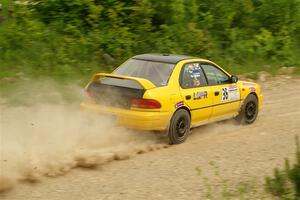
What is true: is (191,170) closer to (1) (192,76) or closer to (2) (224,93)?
(1) (192,76)

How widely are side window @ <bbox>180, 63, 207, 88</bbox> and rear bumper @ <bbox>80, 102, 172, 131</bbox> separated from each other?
80 centimetres

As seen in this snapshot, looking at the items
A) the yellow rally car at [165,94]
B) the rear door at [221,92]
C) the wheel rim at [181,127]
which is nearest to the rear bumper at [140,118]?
the yellow rally car at [165,94]

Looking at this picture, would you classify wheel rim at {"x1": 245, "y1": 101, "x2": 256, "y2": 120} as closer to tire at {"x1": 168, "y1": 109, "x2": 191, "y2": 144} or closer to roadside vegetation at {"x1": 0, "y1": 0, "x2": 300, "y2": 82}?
tire at {"x1": 168, "y1": 109, "x2": 191, "y2": 144}

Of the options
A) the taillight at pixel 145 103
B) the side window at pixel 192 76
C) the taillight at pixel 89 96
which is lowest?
the taillight at pixel 145 103

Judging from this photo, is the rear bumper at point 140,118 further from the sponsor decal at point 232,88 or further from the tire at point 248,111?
the tire at point 248,111

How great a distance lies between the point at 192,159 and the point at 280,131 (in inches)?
112

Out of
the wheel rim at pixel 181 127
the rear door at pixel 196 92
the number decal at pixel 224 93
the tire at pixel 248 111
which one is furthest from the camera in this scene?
the tire at pixel 248 111

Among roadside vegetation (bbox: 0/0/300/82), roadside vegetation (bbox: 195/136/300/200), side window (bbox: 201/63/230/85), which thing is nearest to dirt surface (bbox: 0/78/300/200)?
roadside vegetation (bbox: 195/136/300/200)

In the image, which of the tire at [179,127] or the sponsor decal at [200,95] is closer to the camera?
the tire at [179,127]

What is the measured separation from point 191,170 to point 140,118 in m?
1.38

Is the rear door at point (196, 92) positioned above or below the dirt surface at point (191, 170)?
above

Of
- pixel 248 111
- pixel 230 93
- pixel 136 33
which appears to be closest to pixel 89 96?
pixel 230 93

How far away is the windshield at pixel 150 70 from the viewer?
376 inches

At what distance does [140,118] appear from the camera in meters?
8.95
